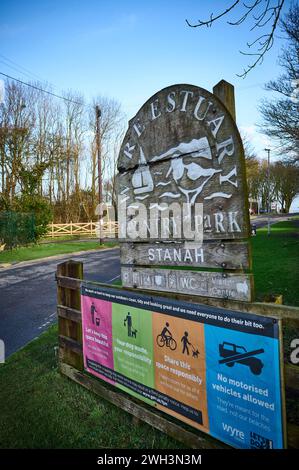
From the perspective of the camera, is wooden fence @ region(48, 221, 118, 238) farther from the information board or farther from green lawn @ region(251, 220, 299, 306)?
the information board

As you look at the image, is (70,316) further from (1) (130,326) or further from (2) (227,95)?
(2) (227,95)

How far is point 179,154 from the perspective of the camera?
2.81 meters

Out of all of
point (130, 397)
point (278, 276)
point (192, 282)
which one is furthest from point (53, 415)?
point (278, 276)

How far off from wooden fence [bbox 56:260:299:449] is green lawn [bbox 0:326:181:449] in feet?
0.36

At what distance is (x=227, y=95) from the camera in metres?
2.52

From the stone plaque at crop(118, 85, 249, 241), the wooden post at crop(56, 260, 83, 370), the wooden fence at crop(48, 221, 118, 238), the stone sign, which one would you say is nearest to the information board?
the stone sign

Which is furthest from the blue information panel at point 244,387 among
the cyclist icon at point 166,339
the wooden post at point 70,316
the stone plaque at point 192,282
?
the wooden post at point 70,316

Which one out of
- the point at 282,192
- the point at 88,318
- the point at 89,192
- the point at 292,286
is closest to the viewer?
the point at 88,318

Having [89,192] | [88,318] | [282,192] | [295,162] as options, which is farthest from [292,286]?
[282,192]

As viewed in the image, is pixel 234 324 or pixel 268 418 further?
pixel 234 324

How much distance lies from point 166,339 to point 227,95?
2.12 m

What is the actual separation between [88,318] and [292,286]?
5.90 meters

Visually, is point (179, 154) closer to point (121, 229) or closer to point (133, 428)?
point (121, 229)

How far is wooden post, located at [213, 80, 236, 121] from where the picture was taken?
2.51m
